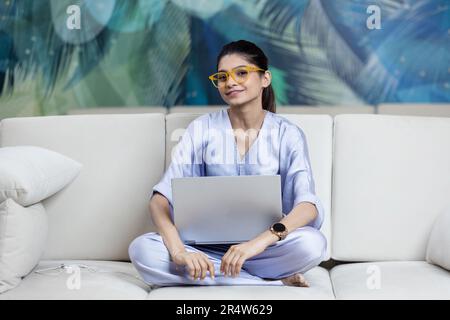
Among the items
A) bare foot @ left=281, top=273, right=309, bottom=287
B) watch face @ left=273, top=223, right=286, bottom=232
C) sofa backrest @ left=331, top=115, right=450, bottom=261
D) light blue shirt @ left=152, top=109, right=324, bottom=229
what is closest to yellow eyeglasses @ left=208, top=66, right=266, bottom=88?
light blue shirt @ left=152, top=109, right=324, bottom=229

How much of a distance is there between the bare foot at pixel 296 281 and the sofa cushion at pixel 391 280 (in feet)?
0.30

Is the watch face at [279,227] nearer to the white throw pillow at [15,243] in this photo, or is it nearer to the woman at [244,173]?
the woman at [244,173]

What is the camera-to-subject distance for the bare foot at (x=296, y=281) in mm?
2109

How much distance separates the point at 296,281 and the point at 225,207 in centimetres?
29

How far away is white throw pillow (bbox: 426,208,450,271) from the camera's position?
7.23 feet

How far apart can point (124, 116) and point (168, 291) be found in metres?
0.77

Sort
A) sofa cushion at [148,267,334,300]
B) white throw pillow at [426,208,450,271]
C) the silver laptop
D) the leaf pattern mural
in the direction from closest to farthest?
sofa cushion at [148,267,334,300] < the silver laptop < white throw pillow at [426,208,450,271] < the leaf pattern mural

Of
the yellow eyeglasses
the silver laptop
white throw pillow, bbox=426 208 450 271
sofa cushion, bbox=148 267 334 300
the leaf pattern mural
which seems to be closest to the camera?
sofa cushion, bbox=148 267 334 300

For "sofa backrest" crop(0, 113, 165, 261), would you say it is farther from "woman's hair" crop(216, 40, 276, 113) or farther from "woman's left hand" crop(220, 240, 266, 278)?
"woman's left hand" crop(220, 240, 266, 278)

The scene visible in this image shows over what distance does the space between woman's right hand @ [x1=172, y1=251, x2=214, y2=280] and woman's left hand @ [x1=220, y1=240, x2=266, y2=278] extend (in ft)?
0.12

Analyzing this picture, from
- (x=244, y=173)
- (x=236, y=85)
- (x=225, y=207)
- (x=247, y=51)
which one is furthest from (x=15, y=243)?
(x=247, y=51)

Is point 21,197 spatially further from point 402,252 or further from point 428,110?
point 428,110

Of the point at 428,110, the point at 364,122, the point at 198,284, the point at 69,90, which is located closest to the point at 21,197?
the point at 198,284

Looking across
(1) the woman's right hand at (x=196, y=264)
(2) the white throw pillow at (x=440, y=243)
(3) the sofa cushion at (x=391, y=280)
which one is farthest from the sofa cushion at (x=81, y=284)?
(2) the white throw pillow at (x=440, y=243)
